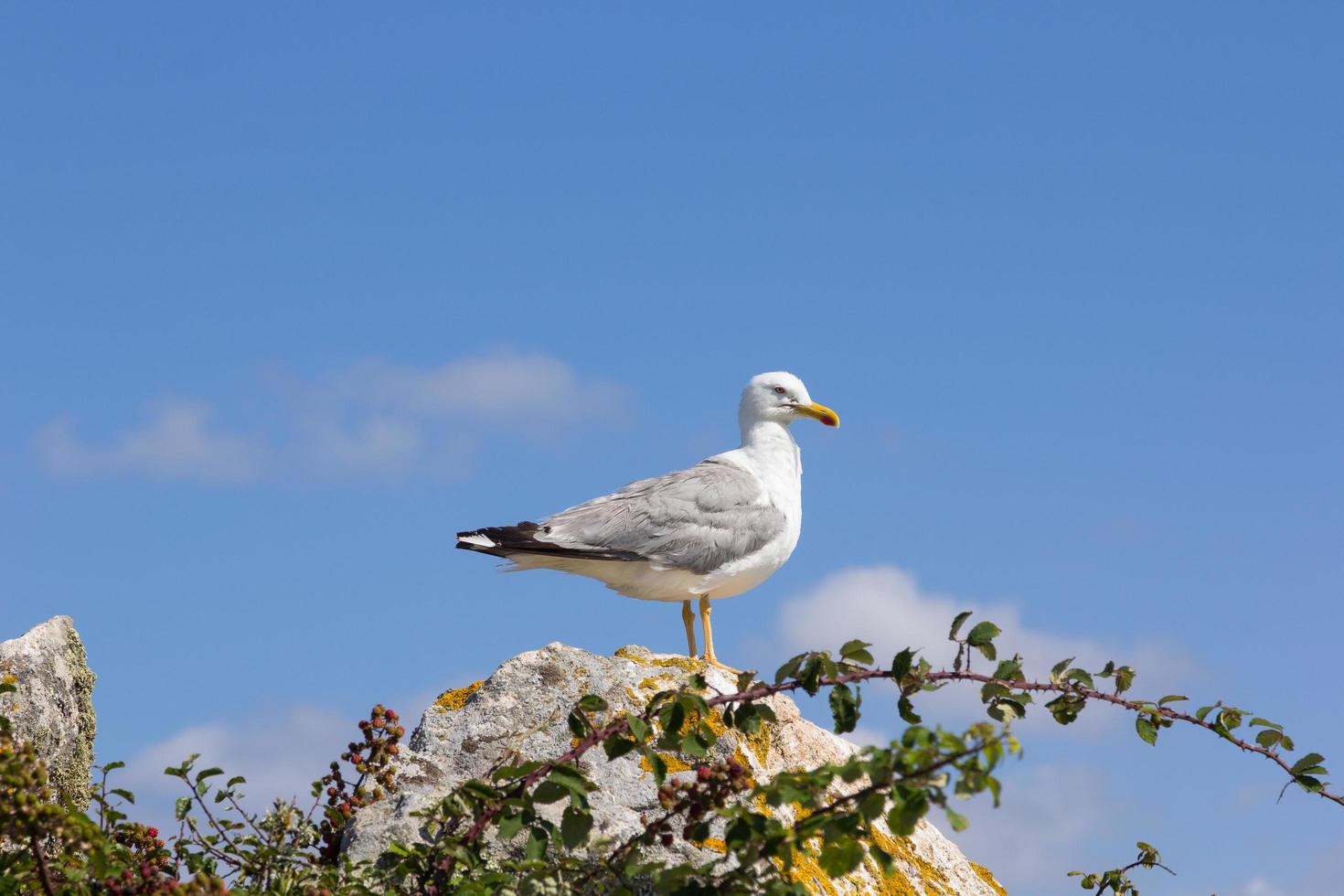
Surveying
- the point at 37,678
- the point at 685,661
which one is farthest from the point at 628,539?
the point at 37,678

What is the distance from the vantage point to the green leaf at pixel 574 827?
4.21 metres

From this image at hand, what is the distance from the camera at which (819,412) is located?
39.8 ft

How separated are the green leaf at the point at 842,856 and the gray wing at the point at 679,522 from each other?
255 inches

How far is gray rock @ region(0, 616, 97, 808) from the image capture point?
25.5 ft

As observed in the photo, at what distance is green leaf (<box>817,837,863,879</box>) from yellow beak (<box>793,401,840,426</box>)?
873cm

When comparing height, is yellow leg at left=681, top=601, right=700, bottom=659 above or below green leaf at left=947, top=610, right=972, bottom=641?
above

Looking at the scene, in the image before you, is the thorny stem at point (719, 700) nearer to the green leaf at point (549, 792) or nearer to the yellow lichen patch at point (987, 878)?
the green leaf at point (549, 792)

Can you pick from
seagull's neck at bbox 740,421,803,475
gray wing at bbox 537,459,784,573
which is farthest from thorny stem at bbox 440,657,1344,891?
seagull's neck at bbox 740,421,803,475

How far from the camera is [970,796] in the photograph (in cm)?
341

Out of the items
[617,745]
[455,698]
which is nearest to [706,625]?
[455,698]

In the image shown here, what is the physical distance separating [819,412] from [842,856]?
8.79 m

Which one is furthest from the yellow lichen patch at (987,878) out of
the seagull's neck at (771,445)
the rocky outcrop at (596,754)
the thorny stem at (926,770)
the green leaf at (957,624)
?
the seagull's neck at (771,445)

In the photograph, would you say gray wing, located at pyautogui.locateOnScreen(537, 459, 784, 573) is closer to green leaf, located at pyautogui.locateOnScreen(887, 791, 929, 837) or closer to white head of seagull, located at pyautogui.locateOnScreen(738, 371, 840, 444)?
white head of seagull, located at pyautogui.locateOnScreen(738, 371, 840, 444)

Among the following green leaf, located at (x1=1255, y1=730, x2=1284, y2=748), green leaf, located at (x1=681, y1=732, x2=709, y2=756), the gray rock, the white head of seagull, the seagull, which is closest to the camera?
green leaf, located at (x1=681, y1=732, x2=709, y2=756)
